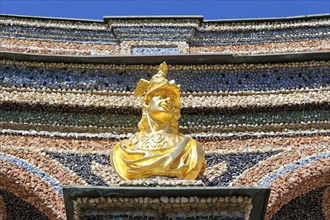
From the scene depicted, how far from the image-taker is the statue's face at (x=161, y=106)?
22.2ft

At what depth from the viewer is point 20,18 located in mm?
15055

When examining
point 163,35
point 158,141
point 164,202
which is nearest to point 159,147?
point 158,141

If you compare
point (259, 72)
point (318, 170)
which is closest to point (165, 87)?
point (318, 170)

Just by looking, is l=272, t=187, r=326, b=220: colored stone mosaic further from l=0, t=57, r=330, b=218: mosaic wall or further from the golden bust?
the golden bust

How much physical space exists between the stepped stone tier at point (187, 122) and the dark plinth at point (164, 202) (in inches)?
91.0

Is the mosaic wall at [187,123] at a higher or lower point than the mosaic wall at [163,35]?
lower

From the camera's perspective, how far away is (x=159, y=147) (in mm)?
6230

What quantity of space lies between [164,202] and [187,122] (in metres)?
4.06

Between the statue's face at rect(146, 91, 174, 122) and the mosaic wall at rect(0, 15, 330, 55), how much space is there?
7434mm

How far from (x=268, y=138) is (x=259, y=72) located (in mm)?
1328

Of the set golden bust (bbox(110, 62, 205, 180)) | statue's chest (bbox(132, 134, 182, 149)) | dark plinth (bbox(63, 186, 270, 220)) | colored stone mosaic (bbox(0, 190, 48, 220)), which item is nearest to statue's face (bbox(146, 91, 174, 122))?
golden bust (bbox(110, 62, 205, 180))

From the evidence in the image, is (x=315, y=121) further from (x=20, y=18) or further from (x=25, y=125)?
(x=20, y=18)

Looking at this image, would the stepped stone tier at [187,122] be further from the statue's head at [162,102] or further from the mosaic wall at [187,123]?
the statue's head at [162,102]

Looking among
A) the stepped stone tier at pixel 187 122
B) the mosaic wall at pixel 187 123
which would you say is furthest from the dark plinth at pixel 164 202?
the mosaic wall at pixel 187 123
